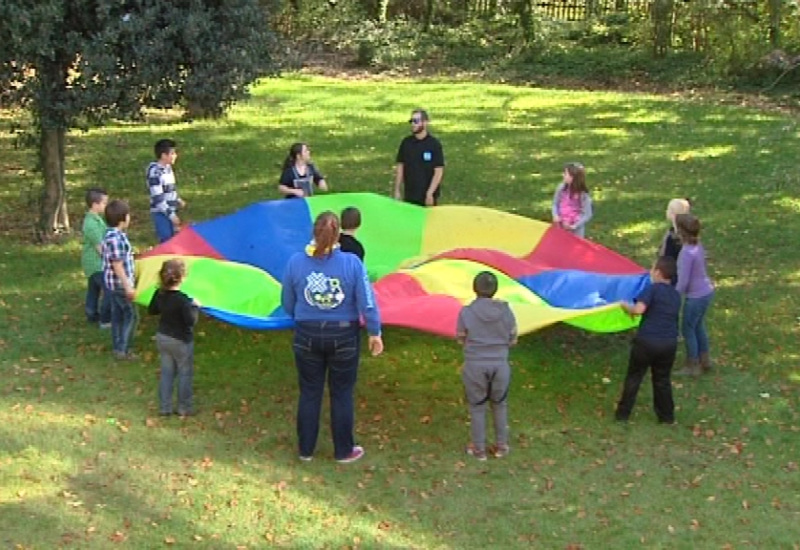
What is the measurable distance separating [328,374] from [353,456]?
66 centimetres

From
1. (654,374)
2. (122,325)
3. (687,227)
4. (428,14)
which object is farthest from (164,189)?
(428,14)

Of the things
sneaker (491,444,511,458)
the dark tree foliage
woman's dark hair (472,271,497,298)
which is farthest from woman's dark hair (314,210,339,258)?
the dark tree foliage

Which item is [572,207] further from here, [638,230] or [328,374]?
[328,374]

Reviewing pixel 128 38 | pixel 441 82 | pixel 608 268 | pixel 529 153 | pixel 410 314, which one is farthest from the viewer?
pixel 441 82

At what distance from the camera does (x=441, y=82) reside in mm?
26422

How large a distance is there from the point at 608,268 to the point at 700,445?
259cm

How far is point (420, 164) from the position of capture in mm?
11430

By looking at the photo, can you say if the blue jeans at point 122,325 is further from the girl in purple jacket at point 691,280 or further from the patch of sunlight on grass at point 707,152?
the patch of sunlight on grass at point 707,152

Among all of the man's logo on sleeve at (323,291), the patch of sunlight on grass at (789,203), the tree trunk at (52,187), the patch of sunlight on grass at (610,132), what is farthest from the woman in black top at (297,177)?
the patch of sunlight on grass at (610,132)

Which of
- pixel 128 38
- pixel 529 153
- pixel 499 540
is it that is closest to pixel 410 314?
pixel 499 540

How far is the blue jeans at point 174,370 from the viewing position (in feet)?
26.0

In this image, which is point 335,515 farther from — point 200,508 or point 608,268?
point 608,268

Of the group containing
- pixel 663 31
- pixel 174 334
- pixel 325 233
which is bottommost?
pixel 174 334

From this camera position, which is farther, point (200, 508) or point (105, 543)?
point (200, 508)
